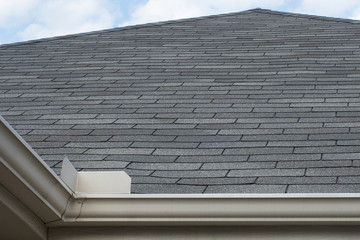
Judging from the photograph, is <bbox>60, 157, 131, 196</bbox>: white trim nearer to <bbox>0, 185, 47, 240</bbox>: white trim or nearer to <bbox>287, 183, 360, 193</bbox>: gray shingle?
<bbox>0, 185, 47, 240</bbox>: white trim

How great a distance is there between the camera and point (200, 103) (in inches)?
220

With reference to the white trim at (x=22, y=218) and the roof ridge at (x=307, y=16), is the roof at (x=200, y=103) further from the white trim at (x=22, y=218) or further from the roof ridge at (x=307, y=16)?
the white trim at (x=22, y=218)

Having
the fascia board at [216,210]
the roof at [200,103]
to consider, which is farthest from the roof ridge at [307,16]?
the fascia board at [216,210]

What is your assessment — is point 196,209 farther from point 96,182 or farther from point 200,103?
point 200,103

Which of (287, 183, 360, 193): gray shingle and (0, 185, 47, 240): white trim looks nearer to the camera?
(0, 185, 47, 240): white trim

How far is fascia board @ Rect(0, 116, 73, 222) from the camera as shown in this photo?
8.00ft

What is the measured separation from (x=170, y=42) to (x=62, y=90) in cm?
205

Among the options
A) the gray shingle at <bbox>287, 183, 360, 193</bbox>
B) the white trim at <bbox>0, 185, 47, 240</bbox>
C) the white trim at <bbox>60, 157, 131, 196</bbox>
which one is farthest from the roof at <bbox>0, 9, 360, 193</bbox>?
the white trim at <bbox>0, 185, 47, 240</bbox>

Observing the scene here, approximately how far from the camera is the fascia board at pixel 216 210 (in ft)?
9.81

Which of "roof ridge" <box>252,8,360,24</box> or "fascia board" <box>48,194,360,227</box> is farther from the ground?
"roof ridge" <box>252,8,360,24</box>

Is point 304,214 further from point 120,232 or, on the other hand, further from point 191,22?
point 191,22

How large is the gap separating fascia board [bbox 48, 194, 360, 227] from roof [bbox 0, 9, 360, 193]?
0.49 meters

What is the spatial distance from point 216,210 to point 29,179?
0.84 metres

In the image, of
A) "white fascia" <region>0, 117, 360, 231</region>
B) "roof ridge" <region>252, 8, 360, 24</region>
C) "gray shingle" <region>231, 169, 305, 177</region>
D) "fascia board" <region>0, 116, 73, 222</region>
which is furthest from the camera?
"roof ridge" <region>252, 8, 360, 24</region>
